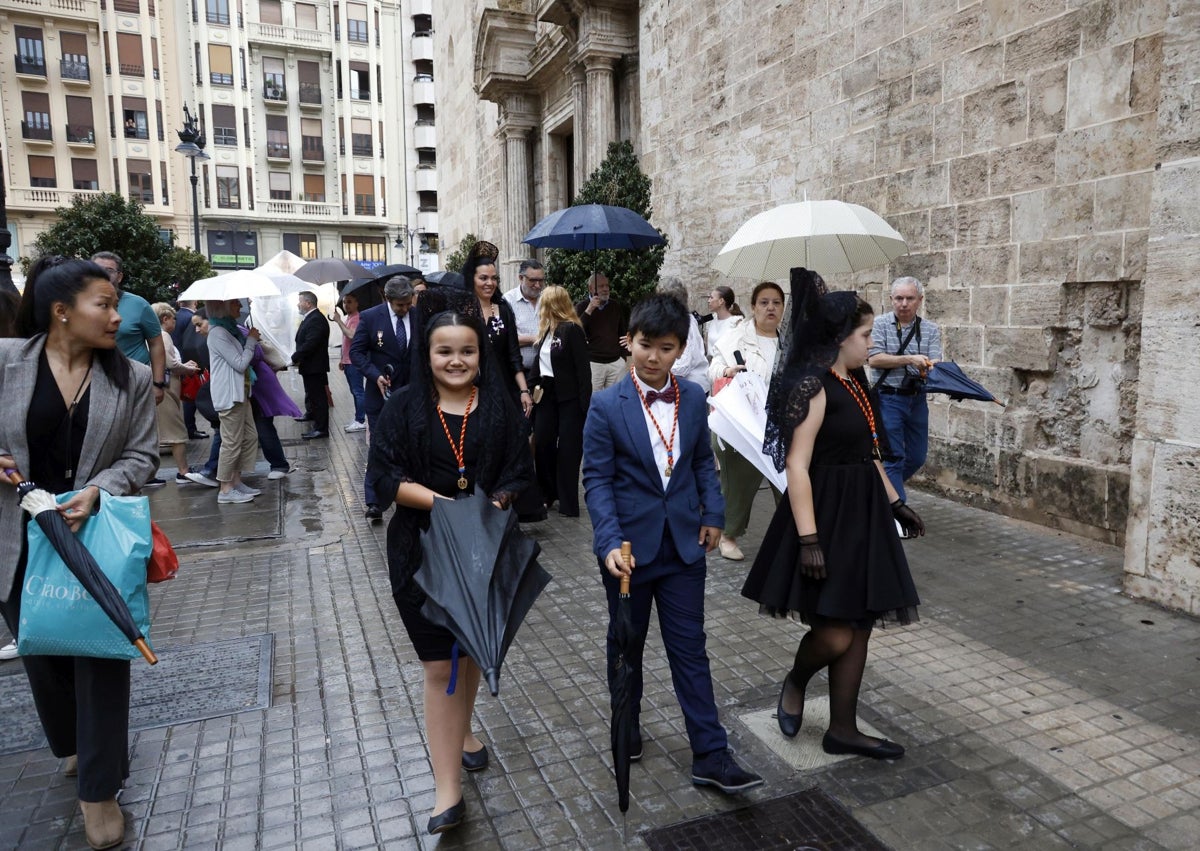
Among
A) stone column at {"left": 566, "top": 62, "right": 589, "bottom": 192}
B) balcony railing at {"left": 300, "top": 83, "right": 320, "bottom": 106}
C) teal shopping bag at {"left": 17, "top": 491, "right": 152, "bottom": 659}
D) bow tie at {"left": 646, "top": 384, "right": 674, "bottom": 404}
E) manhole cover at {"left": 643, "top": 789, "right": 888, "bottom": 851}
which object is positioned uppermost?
balcony railing at {"left": 300, "top": 83, "right": 320, "bottom": 106}

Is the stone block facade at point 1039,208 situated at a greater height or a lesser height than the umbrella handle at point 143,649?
greater

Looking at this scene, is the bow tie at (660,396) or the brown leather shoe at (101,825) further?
the bow tie at (660,396)

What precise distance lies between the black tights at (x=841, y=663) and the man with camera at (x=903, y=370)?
3.07m

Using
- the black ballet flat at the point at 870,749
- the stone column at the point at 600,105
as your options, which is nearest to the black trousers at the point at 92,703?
the black ballet flat at the point at 870,749

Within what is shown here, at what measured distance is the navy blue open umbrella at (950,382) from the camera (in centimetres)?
604

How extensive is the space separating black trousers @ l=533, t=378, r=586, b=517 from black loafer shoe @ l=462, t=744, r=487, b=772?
12.7ft

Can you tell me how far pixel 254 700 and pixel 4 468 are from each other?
1657 mm

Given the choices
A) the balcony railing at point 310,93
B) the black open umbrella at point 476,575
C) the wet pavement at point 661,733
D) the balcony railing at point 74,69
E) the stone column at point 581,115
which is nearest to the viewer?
the black open umbrella at point 476,575

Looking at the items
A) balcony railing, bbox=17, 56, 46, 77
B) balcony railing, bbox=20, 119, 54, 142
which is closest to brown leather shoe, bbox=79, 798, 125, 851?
balcony railing, bbox=20, 119, 54, 142

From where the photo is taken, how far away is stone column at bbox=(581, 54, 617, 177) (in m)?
14.4

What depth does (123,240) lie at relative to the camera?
21.5 m

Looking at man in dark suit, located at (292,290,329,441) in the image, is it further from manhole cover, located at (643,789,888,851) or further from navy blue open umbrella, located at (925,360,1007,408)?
manhole cover, located at (643,789,888,851)

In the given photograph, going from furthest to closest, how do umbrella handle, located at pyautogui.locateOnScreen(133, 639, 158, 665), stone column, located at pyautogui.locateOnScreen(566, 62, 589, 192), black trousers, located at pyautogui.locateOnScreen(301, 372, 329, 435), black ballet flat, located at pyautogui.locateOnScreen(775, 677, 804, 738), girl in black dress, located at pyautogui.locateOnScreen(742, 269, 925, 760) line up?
stone column, located at pyautogui.locateOnScreen(566, 62, 589, 192), black trousers, located at pyautogui.locateOnScreen(301, 372, 329, 435), black ballet flat, located at pyautogui.locateOnScreen(775, 677, 804, 738), girl in black dress, located at pyautogui.locateOnScreen(742, 269, 925, 760), umbrella handle, located at pyautogui.locateOnScreen(133, 639, 158, 665)

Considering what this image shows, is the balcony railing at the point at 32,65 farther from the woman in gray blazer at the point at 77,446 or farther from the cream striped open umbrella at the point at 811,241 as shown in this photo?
the woman in gray blazer at the point at 77,446
